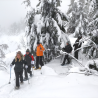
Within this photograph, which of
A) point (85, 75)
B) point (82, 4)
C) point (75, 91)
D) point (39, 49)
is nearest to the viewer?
point (75, 91)

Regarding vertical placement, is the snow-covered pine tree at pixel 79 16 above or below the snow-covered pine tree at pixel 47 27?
above

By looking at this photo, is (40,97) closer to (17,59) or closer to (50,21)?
(17,59)

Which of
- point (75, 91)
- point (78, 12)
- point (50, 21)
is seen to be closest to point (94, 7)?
point (50, 21)

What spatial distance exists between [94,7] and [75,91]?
17.7ft

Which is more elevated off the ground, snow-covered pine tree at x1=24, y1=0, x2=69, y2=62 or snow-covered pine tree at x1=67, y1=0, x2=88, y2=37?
snow-covered pine tree at x1=67, y1=0, x2=88, y2=37

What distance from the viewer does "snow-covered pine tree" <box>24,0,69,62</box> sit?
23.8 ft

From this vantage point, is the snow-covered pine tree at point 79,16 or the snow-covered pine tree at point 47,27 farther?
the snow-covered pine tree at point 79,16

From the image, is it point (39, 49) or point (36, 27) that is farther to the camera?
point (36, 27)

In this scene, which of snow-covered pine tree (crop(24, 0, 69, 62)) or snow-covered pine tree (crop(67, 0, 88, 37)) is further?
snow-covered pine tree (crop(67, 0, 88, 37))

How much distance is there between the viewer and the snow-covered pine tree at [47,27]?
7.25 metres

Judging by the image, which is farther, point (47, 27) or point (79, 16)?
point (79, 16)

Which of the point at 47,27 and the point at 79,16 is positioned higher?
the point at 79,16

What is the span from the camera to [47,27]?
756cm

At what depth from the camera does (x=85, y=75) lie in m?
3.68
